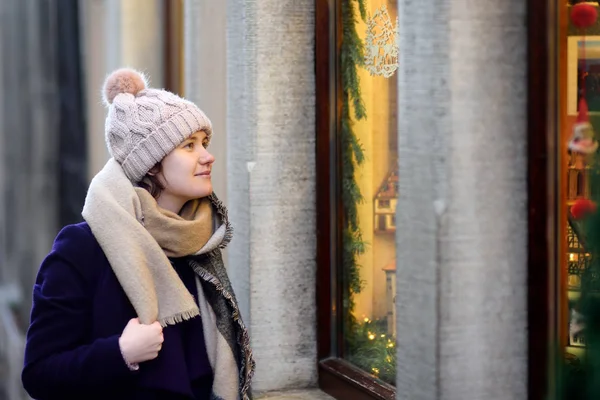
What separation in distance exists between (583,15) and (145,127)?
143cm

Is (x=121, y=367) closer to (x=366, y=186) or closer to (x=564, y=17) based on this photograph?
(x=564, y=17)

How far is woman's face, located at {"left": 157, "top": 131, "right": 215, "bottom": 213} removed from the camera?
3428mm

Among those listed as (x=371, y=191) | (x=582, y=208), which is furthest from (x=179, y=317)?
(x=371, y=191)

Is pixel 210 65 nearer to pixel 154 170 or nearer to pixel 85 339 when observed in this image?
pixel 154 170

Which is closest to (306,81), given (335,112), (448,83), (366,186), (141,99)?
(335,112)

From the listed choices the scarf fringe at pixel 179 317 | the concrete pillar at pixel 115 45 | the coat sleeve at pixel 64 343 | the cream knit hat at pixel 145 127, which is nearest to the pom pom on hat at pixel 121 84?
the cream knit hat at pixel 145 127

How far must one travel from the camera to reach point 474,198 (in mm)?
4004

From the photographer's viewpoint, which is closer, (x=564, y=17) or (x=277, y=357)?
(x=564, y=17)

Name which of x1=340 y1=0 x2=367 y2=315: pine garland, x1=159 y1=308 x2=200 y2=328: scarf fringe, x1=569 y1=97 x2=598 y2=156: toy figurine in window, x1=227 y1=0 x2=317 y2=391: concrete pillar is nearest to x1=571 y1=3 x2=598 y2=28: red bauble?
A: x1=569 y1=97 x2=598 y2=156: toy figurine in window

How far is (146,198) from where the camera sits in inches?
133

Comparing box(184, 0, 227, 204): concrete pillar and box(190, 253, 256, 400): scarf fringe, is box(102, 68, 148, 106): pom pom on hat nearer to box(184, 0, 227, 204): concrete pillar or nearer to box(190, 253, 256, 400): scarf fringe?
box(190, 253, 256, 400): scarf fringe

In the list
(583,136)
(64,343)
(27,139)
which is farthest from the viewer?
(27,139)

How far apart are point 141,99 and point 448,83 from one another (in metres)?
1.08

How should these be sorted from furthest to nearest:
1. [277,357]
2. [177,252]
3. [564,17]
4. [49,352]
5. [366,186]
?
1. [277,357]
2. [366,186]
3. [564,17]
4. [177,252]
5. [49,352]
